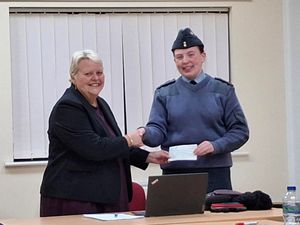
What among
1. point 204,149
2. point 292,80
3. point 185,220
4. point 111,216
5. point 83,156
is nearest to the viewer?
point 185,220

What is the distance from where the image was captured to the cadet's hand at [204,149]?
11.9 feet

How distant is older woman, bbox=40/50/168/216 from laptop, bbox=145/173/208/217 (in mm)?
300

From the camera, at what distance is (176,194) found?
321 centimetres

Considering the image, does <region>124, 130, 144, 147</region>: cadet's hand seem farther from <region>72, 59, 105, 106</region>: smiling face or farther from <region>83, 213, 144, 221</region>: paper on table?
<region>83, 213, 144, 221</region>: paper on table

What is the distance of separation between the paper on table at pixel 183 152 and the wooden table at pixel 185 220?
457 millimetres

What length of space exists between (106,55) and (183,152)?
1.98 metres

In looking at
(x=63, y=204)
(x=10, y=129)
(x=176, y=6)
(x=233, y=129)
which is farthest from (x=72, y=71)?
(x=176, y=6)

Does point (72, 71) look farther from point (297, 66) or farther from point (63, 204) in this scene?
point (297, 66)

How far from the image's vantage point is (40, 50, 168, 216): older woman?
337cm

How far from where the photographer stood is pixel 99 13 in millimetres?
5434

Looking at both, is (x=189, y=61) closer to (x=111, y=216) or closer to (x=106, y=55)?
(x=111, y=216)

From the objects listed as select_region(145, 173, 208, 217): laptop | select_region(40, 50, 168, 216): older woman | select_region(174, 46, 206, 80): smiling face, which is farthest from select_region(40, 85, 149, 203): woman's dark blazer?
select_region(174, 46, 206, 80): smiling face

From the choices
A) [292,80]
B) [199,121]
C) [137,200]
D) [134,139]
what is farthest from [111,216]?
[292,80]

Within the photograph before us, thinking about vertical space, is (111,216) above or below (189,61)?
below
